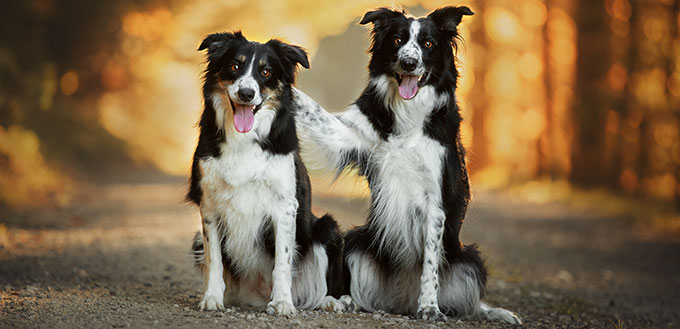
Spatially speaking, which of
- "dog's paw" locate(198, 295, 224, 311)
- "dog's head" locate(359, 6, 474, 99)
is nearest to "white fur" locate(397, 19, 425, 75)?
"dog's head" locate(359, 6, 474, 99)

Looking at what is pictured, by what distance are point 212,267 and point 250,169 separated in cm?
68

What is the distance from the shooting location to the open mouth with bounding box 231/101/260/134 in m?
4.11

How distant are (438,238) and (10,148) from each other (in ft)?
29.5

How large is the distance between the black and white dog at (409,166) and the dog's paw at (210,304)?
0.98 metres

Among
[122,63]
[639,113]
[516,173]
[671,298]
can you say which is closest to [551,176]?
[516,173]

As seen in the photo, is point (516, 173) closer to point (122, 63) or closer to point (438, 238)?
point (122, 63)

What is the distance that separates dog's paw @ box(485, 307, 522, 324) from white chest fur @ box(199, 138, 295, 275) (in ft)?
5.35

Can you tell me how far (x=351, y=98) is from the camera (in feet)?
39.0

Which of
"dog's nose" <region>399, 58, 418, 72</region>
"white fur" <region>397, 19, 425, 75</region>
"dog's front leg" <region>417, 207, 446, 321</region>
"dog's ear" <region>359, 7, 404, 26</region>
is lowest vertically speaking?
"dog's front leg" <region>417, 207, 446, 321</region>

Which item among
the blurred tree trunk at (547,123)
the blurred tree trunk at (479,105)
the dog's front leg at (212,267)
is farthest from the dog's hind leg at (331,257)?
the blurred tree trunk at (479,105)

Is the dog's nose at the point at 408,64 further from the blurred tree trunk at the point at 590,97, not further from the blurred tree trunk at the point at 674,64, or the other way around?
the blurred tree trunk at the point at 590,97

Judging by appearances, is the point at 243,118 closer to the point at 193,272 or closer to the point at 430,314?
the point at 430,314

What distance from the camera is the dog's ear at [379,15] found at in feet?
15.1

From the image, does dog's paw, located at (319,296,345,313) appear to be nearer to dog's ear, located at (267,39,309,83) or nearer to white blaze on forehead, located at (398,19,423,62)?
dog's ear, located at (267,39,309,83)
